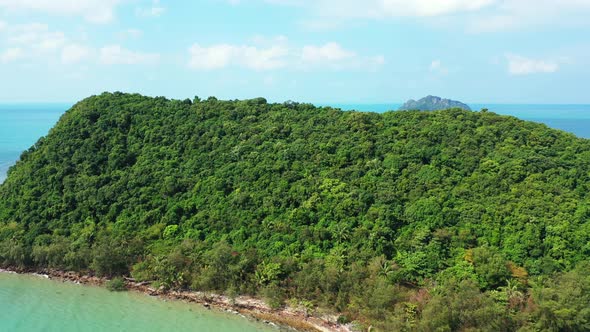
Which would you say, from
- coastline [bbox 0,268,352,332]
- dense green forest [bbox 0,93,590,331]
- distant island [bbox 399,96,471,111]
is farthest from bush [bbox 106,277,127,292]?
distant island [bbox 399,96,471,111]

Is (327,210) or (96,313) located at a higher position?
(327,210)

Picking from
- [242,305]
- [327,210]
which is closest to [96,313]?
[242,305]

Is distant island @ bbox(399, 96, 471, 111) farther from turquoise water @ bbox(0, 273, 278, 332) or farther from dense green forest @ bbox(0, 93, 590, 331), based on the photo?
turquoise water @ bbox(0, 273, 278, 332)

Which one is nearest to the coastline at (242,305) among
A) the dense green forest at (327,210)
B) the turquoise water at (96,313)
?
the turquoise water at (96,313)

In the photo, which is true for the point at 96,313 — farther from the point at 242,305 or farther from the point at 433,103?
the point at 433,103

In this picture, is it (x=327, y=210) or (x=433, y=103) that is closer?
(x=327, y=210)

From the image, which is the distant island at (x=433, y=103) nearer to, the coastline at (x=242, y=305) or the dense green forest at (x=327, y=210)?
the dense green forest at (x=327, y=210)
